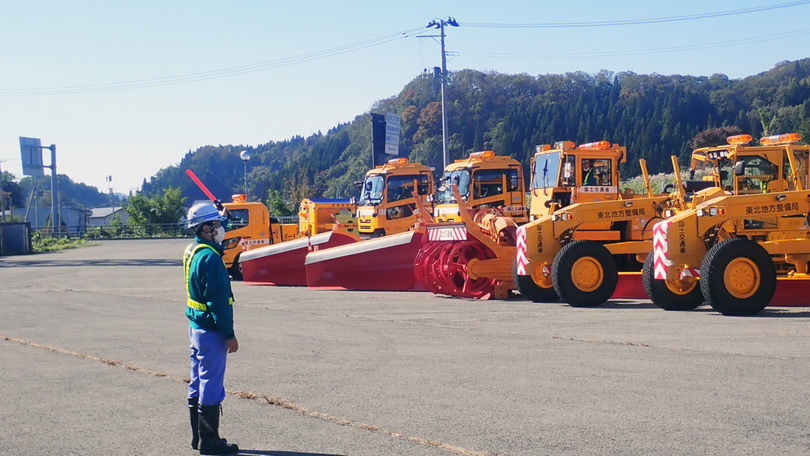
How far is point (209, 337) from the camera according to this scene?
19.9ft

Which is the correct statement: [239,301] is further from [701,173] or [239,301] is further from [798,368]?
[798,368]

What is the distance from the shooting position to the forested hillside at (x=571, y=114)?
2446 inches

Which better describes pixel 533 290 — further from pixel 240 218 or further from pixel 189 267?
pixel 240 218

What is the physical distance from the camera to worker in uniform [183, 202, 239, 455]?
6000 millimetres

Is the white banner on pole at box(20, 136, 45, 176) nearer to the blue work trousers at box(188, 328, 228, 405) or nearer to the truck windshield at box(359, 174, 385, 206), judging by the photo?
the truck windshield at box(359, 174, 385, 206)

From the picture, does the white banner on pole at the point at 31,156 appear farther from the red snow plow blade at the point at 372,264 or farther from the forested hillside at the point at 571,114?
the red snow plow blade at the point at 372,264

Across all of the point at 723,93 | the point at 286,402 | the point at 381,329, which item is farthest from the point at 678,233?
the point at 723,93

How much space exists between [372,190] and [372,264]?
23.6 ft

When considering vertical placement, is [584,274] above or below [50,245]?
above

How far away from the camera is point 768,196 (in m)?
13.4

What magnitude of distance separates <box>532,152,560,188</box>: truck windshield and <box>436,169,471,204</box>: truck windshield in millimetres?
4095

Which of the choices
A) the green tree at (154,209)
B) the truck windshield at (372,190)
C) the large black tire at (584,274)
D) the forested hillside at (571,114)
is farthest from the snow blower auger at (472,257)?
the green tree at (154,209)

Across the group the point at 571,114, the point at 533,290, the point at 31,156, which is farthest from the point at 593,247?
the point at 571,114

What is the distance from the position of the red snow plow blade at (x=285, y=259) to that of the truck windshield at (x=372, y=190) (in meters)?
3.55
